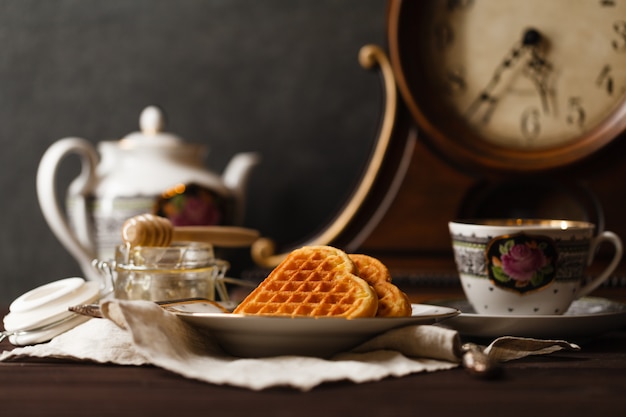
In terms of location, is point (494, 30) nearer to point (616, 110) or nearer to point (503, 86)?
point (503, 86)

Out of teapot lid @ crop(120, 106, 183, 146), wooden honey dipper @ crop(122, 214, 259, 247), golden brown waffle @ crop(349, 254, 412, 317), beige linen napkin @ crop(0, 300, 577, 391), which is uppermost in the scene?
teapot lid @ crop(120, 106, 183, 146)

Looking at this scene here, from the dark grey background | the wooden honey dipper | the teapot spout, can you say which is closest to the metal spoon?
the wooden honey dipper

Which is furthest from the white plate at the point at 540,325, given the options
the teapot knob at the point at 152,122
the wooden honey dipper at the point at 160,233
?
the teapot knob at the point at 152,122

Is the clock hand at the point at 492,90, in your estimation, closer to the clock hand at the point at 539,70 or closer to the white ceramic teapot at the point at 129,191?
the clock hand at the point at 539,70

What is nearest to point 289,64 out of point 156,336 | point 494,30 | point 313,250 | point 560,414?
point 494,30

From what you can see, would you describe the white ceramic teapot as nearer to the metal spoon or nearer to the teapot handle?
the teapot handle

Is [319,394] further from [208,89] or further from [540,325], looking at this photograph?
[208,89]

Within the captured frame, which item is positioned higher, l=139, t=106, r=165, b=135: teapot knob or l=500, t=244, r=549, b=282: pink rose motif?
l=139, t=106, r=165, b=135: teapot knob

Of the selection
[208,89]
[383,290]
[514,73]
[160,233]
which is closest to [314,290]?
[383,290]
